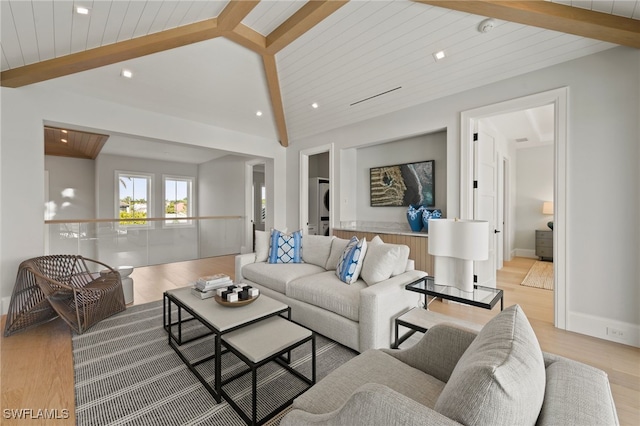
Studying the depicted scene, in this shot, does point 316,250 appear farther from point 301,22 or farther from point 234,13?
point 234,13

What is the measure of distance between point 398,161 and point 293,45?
8.00ft

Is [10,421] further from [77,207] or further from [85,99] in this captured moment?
[77,207]

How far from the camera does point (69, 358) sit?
218 cm

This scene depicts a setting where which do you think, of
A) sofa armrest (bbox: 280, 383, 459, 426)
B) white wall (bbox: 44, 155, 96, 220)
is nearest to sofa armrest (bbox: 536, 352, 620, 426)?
sofa armrest (bbox: 280, 383, 459, 426)

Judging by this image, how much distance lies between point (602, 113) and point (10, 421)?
16.0 feet

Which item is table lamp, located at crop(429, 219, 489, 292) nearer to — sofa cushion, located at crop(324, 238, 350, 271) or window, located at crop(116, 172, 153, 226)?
sofa cushion, located at crop(324, 238, 350, 271)

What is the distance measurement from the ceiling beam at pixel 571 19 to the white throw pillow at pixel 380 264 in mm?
2143

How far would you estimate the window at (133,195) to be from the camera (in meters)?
7.27

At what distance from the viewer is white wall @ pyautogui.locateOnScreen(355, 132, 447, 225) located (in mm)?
4168

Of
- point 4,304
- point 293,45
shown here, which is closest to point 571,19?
point 293,45

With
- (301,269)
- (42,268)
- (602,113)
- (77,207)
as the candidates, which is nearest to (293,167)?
(301,269)

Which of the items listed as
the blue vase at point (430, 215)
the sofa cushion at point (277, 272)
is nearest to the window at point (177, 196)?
the sofa cushion at point (277, 272)

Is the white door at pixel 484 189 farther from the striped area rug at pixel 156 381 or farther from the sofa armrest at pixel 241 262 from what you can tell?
the sofa armrest at pixel 241 262

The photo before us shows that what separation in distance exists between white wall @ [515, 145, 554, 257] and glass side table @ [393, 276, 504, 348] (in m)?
5.26
